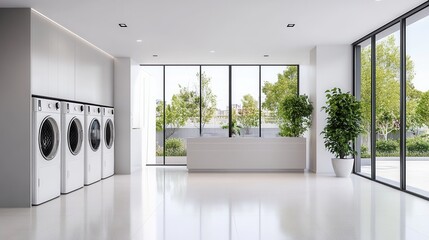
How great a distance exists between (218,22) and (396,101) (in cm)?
342

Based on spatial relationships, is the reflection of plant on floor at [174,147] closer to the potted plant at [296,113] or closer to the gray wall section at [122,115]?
the gray wall section at [122,115]

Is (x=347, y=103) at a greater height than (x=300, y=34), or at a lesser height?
lesser

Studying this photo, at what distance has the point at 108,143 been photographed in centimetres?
905

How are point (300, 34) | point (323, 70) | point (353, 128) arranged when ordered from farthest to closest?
1. point (323, 70)
2. point (353, 128)
3. point (300, 34)

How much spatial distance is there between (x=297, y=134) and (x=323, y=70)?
169cm

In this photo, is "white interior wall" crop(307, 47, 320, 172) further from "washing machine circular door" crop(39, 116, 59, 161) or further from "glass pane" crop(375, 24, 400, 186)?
"washing machine circular door" crop(39, 116, 59, 161)

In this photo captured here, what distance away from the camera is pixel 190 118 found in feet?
38.0

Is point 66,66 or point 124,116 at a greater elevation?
point 66,66

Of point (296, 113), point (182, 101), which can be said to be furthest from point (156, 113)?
point (296, 113)

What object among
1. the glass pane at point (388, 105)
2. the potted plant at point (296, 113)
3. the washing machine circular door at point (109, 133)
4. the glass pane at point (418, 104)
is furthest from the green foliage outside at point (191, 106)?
the glass pane at point (418, 104)

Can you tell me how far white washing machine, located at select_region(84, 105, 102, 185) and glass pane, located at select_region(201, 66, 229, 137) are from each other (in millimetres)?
3815

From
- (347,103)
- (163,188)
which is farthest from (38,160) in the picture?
(347,103)

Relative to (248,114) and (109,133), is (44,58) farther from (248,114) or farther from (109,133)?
(248,114)

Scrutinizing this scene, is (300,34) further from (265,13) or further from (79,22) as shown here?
(79,22)
